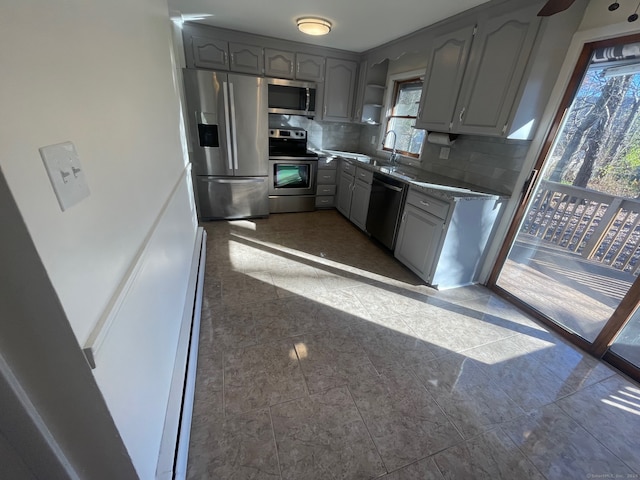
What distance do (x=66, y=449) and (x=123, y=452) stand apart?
0.13 metres

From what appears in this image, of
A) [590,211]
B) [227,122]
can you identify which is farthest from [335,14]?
[590,211]

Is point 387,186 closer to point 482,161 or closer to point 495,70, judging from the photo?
point 482,161

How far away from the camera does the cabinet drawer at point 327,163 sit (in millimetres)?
3958

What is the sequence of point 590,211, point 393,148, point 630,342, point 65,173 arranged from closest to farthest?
point 65,173, point 630,342, point 590,211, point 393,148

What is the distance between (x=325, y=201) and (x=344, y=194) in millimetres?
433

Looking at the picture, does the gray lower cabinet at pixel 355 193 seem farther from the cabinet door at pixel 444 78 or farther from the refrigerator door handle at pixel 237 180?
the refrigerator door handle at pixel 237 180

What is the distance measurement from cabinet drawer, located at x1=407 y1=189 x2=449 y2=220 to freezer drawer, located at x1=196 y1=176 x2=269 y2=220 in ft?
6.81

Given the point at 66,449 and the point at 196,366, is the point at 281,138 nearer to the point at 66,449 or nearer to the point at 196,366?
the point at 196,366

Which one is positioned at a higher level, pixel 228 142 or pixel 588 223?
pixel 228 142

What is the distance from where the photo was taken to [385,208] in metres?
3.02

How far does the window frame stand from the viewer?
3.36m

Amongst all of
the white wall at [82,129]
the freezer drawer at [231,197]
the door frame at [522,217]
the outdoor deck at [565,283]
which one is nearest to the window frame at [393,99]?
the door frame at [522,217]

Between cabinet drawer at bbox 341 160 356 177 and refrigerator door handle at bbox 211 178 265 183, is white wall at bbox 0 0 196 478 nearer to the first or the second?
refrigerator door handle at bbox 211 178 265 183

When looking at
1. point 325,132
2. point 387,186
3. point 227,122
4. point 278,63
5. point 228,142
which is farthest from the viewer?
point 325,132
